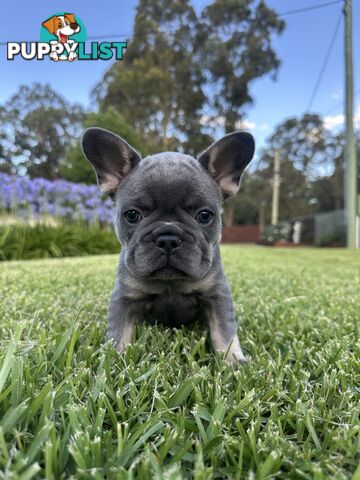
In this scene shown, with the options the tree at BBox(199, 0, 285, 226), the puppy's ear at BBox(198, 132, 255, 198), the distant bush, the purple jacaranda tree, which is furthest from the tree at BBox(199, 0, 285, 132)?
the puppy's ear at BBox(198, 132, 255, 198)

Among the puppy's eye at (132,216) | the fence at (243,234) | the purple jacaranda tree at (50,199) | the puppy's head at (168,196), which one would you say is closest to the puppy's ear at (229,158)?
the puppy's head at (168,196)

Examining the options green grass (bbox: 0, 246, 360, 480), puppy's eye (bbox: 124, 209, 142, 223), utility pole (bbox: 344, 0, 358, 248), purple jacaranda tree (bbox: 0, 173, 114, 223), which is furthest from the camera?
utility pole (bbox: 344, 0, 358, 248)

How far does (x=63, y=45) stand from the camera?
8086mm

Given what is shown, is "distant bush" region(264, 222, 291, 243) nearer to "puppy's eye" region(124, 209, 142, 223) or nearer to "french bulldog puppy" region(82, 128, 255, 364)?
"french bulldog puppy" region(82, 128, 255, 364)

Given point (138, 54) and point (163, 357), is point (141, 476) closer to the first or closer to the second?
point (163, 357)

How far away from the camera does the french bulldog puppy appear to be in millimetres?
1884

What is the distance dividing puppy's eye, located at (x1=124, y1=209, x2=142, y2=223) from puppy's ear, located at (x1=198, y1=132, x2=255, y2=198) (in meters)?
0.56

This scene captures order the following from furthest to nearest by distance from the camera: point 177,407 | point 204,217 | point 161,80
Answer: point 161,80 < point 204,217 < point 177,407

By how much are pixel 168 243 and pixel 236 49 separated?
3506 cm

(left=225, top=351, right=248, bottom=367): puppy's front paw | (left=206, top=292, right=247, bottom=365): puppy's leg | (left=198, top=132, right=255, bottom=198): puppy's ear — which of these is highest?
(left=198, top=132, right=255, bottom=198): puppy's ear

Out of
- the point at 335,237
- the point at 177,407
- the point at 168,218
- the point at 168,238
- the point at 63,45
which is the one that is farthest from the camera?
the point at 335,237

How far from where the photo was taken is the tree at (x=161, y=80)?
2931 centimetres

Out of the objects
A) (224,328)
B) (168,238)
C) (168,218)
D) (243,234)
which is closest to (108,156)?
(168,218)

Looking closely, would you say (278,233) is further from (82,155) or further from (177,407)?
(177,407)
